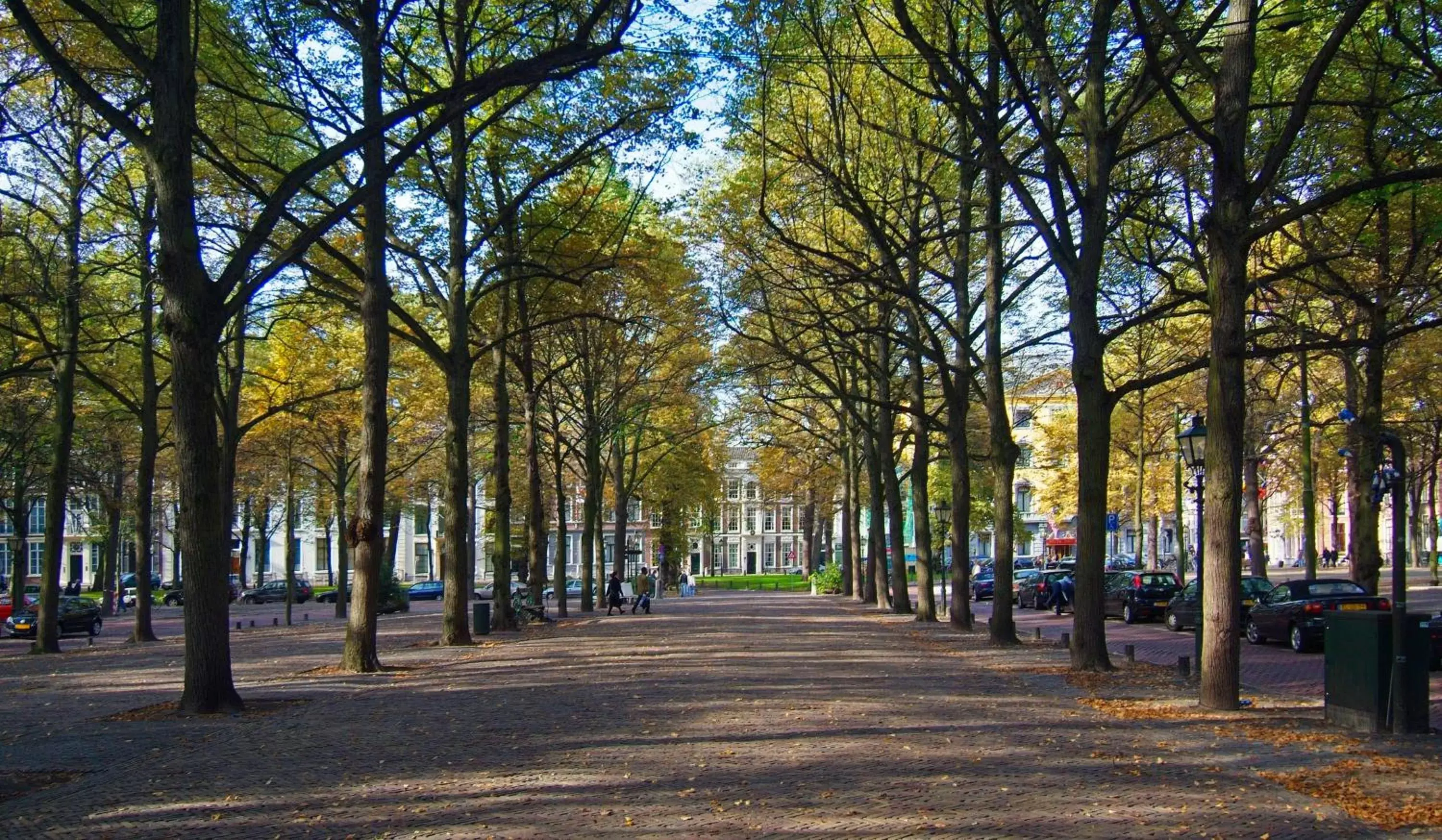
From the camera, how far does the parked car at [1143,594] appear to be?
33531mm

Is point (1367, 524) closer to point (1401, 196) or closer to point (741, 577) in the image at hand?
point (1401, 196)

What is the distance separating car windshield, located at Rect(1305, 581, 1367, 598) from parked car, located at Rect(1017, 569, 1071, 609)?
16.8 meters

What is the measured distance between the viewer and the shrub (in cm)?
6203

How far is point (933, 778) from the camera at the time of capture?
8.73 m

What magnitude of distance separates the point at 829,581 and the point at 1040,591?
739 inches

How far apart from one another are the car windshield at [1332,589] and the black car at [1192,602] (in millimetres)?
1463

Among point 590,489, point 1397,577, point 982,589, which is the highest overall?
point 590,489

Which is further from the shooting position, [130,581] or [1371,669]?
[130,581]

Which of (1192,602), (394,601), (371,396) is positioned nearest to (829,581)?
(394,601)

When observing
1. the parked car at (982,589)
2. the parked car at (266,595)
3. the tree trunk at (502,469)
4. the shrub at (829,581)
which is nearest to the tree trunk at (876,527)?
the parked car at (982,589)

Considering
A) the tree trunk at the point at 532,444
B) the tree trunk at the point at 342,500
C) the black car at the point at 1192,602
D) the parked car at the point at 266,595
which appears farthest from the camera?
the parked car at the point at 266,595

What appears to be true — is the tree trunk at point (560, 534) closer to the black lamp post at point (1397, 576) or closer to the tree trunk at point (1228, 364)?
the black lamp post at point (1397, 576)

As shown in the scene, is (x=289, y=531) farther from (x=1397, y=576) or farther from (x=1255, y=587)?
(x=1397, y=576)

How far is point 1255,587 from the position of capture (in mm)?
27766
